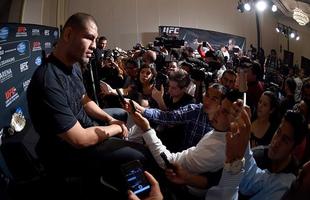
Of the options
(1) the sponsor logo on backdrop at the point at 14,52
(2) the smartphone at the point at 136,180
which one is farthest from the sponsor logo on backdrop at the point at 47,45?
(2) the smartphone at the point at 136,180

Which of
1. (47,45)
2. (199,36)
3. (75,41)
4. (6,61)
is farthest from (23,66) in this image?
(199,36)

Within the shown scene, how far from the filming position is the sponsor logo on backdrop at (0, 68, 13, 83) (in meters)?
3.19

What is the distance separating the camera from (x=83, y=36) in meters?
1.64

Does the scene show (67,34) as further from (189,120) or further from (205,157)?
(189,120)

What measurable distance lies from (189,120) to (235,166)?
3.43 ft

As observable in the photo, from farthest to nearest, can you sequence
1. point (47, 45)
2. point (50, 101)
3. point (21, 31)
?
point (47, 45) → point (21, 31) → point (50, 101)

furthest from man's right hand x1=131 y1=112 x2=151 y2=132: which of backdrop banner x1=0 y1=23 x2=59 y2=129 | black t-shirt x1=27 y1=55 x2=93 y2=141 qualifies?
backdrop banner x1=0 y1=23 x2=59 y2=129

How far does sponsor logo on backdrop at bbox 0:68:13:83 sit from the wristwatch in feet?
8.52

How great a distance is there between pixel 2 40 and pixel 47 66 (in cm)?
211

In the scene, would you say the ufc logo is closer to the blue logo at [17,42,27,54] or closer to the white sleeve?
the blue logo at [17,42,27,54]

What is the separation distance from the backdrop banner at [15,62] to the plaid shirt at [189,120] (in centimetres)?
112

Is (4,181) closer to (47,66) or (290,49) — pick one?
(47,66)

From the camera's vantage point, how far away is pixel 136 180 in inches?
46.9

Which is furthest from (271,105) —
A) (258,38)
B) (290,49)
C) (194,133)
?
(258,38)
